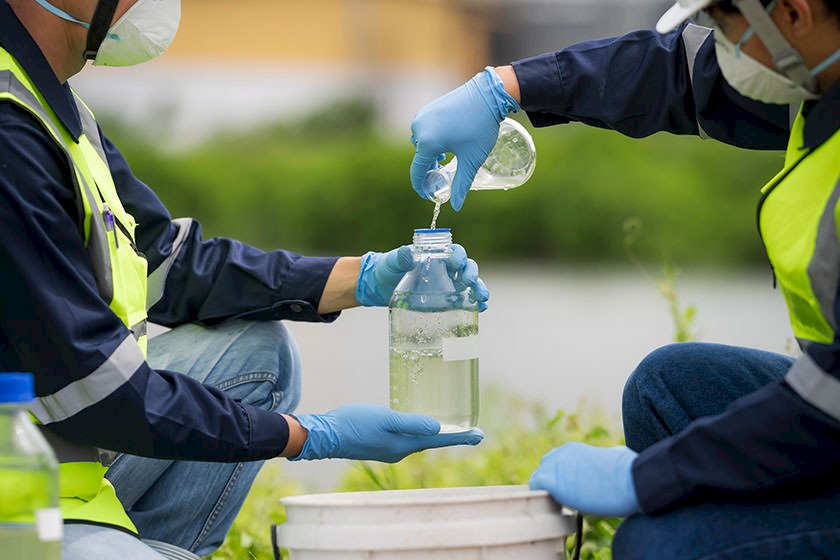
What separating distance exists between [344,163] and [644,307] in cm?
722

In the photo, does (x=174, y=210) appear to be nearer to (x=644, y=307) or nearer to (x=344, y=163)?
(x=344, y=163)

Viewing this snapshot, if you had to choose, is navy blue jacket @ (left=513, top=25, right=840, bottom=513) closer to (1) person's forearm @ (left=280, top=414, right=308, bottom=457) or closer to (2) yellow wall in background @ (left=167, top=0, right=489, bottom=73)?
(1) person's forearm @ (left=280, top=414, right=308, bottom=457)

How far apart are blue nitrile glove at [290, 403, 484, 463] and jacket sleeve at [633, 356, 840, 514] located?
58 centimetres

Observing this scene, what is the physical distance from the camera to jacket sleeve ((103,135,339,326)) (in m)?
2.94

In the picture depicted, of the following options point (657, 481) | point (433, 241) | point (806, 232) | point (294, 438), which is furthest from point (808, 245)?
point (294, 438)

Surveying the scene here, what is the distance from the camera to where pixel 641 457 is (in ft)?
6.59

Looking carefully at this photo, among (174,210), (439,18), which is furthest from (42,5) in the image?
(439,18)

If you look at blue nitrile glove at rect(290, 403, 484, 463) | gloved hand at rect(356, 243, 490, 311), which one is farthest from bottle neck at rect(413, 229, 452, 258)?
blue nitrile glove at rect(290, 403, 484, 463)

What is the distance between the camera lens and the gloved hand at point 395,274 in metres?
2.84

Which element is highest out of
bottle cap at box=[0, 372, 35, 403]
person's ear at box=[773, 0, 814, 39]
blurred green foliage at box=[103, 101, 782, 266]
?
person's ear at box=[773, 0, 814, 39]

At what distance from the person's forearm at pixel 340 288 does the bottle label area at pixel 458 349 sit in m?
0.29

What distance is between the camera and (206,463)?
281cm

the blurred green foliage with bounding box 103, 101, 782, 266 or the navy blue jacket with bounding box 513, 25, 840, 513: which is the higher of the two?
the navy blue jacket with bounding box 513, 25, 840, 513

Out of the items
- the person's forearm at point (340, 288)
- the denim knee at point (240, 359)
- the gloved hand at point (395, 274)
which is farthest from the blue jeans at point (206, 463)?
the gloved hand at point (395, 274)
